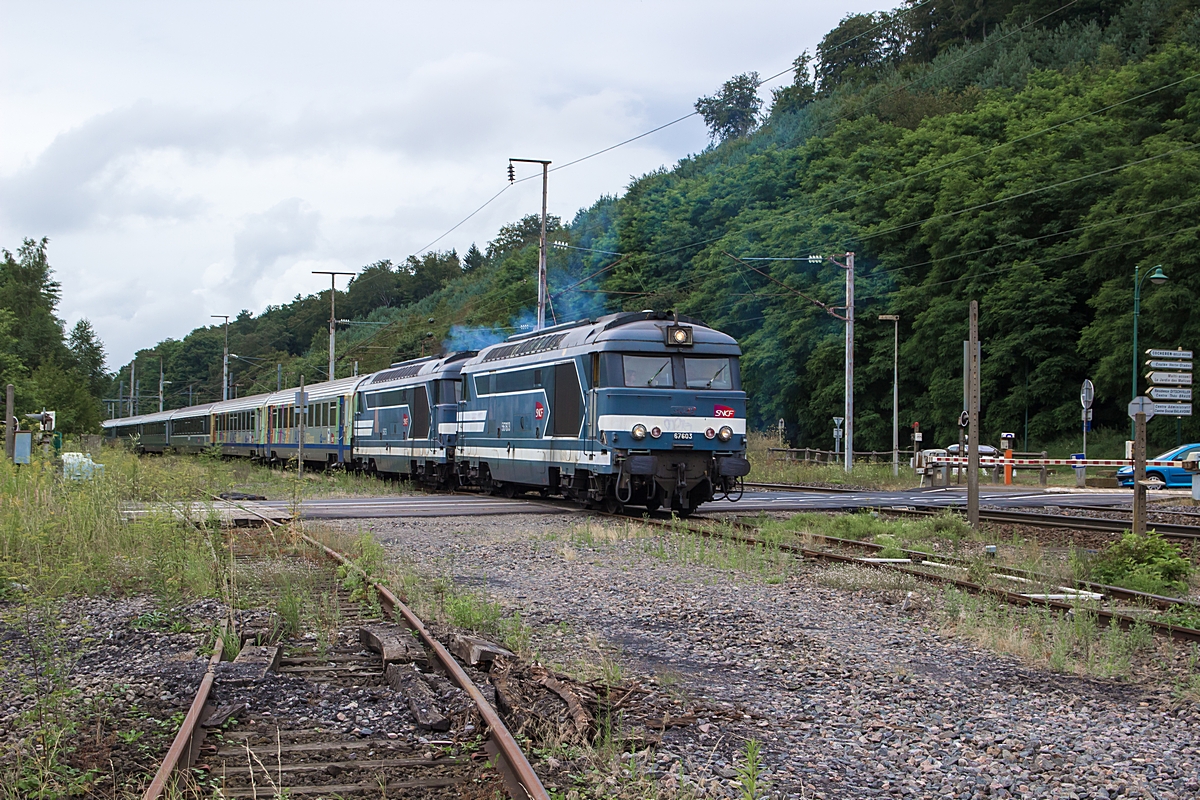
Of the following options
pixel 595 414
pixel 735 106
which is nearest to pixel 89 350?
pixel 735 106

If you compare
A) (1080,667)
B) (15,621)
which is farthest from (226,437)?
(1080,667)

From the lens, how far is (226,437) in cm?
4922

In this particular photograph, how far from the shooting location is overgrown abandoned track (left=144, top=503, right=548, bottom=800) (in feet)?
15.9

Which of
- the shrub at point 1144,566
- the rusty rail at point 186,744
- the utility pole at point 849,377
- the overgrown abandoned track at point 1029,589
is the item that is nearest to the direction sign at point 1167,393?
the shrub at point 1144,566

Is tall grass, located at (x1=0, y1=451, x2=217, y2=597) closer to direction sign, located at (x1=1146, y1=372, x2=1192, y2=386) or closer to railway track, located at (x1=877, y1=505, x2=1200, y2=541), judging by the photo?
direction sign, located at (x1=1146, y1=372, x2=1192, y2=386)

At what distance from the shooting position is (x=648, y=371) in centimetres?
1845

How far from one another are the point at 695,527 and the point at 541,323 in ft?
63.2

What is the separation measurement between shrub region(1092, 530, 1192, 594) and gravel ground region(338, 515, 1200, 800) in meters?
2.81

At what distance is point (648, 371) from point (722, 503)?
238 inches

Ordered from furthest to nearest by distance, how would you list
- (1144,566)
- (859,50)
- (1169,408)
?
(859,50) → (1169,408) → (1144,566)

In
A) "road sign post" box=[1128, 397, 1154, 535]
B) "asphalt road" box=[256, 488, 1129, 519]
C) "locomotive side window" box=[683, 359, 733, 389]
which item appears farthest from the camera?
"asphalt road" box=[256, 488, 1129, 519]

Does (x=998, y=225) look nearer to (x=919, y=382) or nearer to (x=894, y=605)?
(x=919, y=382)

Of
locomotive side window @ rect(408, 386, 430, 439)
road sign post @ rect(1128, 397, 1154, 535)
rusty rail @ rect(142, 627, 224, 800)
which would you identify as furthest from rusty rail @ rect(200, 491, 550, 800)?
locomotive side window @ rect(408, 386, 430, 439)

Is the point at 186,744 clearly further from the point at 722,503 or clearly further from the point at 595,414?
the point at 722,503
